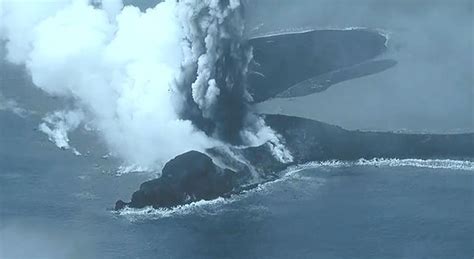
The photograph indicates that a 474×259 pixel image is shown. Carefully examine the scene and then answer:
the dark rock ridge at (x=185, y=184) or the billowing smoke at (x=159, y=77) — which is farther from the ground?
the billowing smoke at (x=159, y=77)

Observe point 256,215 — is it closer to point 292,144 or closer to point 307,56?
point 292,144

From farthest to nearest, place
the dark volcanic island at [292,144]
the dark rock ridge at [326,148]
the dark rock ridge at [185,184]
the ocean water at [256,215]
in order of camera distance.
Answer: the dark rock ridge at [326,148], the dark volcanic island at [292,144], the dark rock ridge at [185,184], the ocean water at [256,215]

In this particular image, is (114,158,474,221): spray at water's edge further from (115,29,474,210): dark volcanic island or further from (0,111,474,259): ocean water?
(115,29,474,210): dark volcanic island

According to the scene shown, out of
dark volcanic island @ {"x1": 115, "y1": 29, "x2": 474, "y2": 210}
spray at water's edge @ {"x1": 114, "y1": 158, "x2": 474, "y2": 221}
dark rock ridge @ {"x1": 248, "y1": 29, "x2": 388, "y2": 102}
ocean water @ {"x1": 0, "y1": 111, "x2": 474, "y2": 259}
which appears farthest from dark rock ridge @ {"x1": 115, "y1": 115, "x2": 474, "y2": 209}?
dark rock ridge @ {"x1": 248, "y1": 29, "x2": 388, "y2": 102}

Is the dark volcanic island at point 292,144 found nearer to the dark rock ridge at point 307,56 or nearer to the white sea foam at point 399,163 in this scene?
the dark rock ridge at point 307,56

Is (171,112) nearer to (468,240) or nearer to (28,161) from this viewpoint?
(28,161)

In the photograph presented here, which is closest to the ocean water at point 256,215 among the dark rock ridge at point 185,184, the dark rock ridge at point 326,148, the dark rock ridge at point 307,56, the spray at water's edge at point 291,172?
the spray at water's edge at point 291,172

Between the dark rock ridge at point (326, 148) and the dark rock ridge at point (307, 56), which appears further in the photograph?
the dark rock ridge at point (307, 56)

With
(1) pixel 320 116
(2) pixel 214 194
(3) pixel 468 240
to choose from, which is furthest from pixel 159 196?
(3) pixel 468 240
